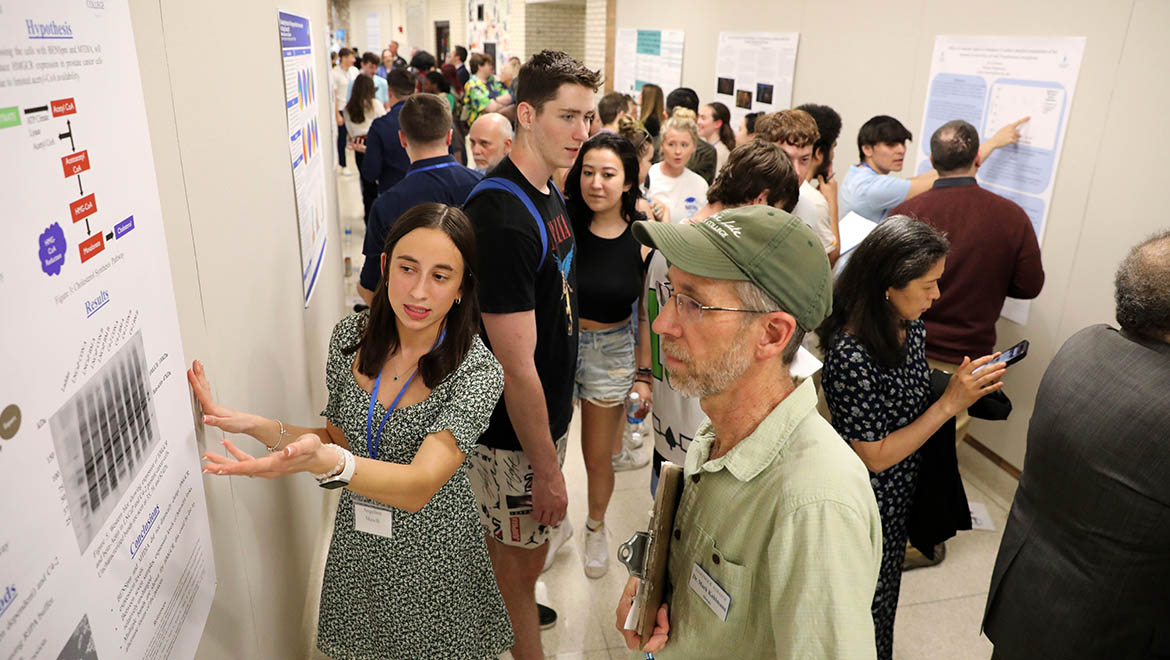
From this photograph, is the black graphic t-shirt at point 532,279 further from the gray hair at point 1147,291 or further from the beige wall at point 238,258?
the gray hair at point 1147,291

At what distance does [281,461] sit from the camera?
1146 millimetres

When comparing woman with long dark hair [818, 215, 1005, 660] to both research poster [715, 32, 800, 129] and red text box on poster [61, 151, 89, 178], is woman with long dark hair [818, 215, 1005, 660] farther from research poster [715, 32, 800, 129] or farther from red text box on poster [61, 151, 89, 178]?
research poster [715, 32, 800, 129]

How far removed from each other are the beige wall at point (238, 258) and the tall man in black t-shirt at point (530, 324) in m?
0.61

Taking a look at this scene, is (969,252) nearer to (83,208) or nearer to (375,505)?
(375,505)

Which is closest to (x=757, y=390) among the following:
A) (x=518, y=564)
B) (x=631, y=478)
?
(x=518, y=564)

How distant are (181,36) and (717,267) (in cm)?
110

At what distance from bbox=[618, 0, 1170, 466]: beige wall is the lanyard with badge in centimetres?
354

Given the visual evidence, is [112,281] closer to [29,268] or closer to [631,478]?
[29,268]

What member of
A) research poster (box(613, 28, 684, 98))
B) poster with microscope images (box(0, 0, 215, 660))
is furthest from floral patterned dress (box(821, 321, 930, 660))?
research poster (box(613, 28, 684, 98))

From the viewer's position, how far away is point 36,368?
0.71 m

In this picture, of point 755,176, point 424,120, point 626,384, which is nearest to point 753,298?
point 755,176

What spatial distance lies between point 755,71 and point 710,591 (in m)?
6.46

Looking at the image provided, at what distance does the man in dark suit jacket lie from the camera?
169cm

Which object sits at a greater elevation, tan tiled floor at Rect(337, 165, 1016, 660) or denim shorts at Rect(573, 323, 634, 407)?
denim shorts at Rect(573, 323, 634, 407)
